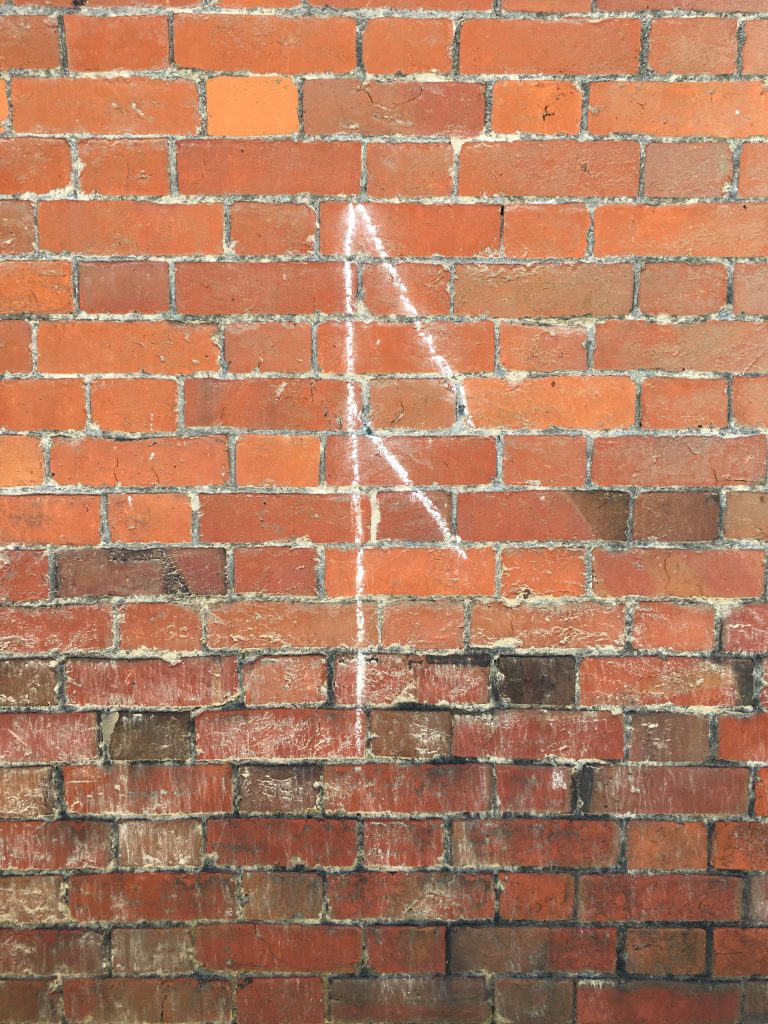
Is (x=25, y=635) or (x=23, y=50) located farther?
(x=25, y=635)

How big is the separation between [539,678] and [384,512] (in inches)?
16.4

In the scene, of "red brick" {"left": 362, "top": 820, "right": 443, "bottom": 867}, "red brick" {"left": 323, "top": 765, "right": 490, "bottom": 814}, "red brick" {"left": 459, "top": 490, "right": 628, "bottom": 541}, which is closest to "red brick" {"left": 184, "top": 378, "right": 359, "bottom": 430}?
"red brick" {"left": 459, "top": 490, "right": 628, "bottom": 541}

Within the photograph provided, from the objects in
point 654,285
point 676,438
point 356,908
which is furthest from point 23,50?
point 356,908

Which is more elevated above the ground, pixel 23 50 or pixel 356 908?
pixel 23 50

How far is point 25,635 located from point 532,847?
101 cm

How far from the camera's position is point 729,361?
54.6 inches

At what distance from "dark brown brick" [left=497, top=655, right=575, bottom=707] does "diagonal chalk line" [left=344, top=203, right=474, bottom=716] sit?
23 centimetres

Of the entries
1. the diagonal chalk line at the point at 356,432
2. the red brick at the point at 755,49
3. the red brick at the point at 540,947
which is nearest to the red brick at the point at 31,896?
the diagonal chalk line at the point at 356,432

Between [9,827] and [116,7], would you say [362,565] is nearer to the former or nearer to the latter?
[9,827]

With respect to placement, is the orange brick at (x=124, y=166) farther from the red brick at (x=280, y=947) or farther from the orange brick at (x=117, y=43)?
the red brick at (x=280, y=947)

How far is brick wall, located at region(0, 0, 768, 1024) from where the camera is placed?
1.34 meters

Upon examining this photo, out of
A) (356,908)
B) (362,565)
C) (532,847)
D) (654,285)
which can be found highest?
(654,285)

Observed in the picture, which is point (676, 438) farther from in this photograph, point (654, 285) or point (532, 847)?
point (532, 847)

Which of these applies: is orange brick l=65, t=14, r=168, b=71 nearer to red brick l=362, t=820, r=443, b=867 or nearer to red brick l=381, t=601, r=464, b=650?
red brick l=381, t=601, r=464, b=650
